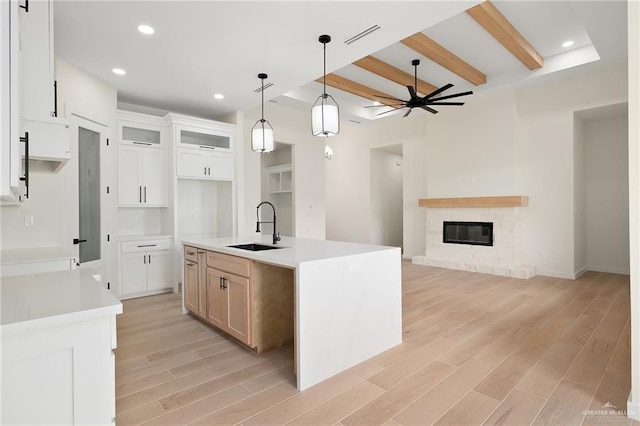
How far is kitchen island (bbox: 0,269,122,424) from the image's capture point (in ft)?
3.62

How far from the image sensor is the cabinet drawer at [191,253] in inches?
137

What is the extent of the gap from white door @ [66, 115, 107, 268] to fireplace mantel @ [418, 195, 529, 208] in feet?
18.3

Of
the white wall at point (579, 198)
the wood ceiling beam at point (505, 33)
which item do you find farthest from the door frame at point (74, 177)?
the white wall at point (579, 198)

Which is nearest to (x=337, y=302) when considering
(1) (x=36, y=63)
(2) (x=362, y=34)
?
(1) (x=36, y=63)

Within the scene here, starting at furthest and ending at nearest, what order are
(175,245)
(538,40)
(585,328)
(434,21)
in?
(175,245), (538,40), (585,328), (434,21)

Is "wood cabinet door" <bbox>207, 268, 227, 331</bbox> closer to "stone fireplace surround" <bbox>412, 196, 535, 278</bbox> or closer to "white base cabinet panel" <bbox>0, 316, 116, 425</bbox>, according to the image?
"white base cabinet panel" <bbox>0, 316, 116, 425</bbox>

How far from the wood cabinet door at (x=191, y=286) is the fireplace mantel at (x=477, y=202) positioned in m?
4.83

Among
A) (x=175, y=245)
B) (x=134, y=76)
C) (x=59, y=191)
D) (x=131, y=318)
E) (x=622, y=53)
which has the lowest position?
(x=131, y=318)

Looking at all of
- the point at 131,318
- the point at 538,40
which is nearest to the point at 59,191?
the point at 131,318

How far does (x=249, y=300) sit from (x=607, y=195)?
253 inches

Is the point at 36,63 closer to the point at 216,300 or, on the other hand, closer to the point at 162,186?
the point at 216,300

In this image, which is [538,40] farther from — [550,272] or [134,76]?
[134,76]

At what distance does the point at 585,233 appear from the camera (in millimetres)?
5895

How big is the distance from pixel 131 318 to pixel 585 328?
4652 mm
